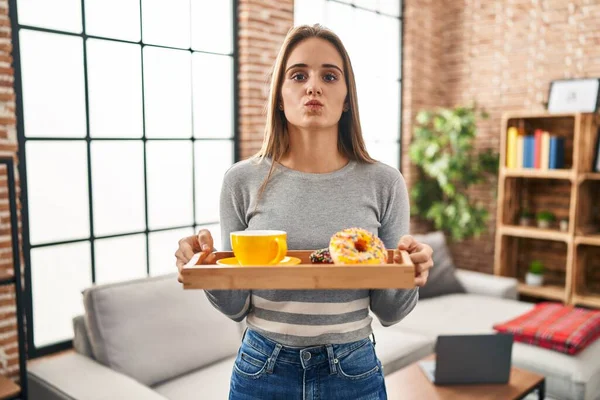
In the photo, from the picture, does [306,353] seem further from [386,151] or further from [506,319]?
[386,151]

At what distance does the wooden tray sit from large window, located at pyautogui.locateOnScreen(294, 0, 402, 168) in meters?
3.29

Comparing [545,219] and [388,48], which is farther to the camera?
[388,48]

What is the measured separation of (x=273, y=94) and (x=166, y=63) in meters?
2.02

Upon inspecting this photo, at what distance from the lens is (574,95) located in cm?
398

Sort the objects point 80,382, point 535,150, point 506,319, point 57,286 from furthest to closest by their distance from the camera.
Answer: point 535,150 → point 506,319 → point 57,286 → point 80,382

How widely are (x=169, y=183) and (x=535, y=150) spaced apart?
8.68 feet

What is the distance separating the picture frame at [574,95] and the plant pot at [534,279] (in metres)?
1.24

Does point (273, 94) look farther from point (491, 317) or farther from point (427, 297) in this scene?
point (427, 297)

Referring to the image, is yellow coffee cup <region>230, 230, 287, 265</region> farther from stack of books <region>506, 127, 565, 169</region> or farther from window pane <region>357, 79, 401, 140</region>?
stack of books <region>506, 127, 565, 169</region>

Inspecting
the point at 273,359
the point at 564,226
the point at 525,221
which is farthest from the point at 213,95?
the point at 564,226

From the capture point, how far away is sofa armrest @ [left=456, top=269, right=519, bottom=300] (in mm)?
3688

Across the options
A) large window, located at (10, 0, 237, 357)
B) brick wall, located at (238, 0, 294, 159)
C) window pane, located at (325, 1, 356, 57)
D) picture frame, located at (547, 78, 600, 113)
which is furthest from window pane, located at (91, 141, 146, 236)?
picture frame, located at (547, 78, 600, 113)

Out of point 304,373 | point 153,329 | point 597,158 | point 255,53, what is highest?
point 255,53

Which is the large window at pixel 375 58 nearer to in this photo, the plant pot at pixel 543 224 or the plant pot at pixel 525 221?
the plant pot at pixel 525 221
